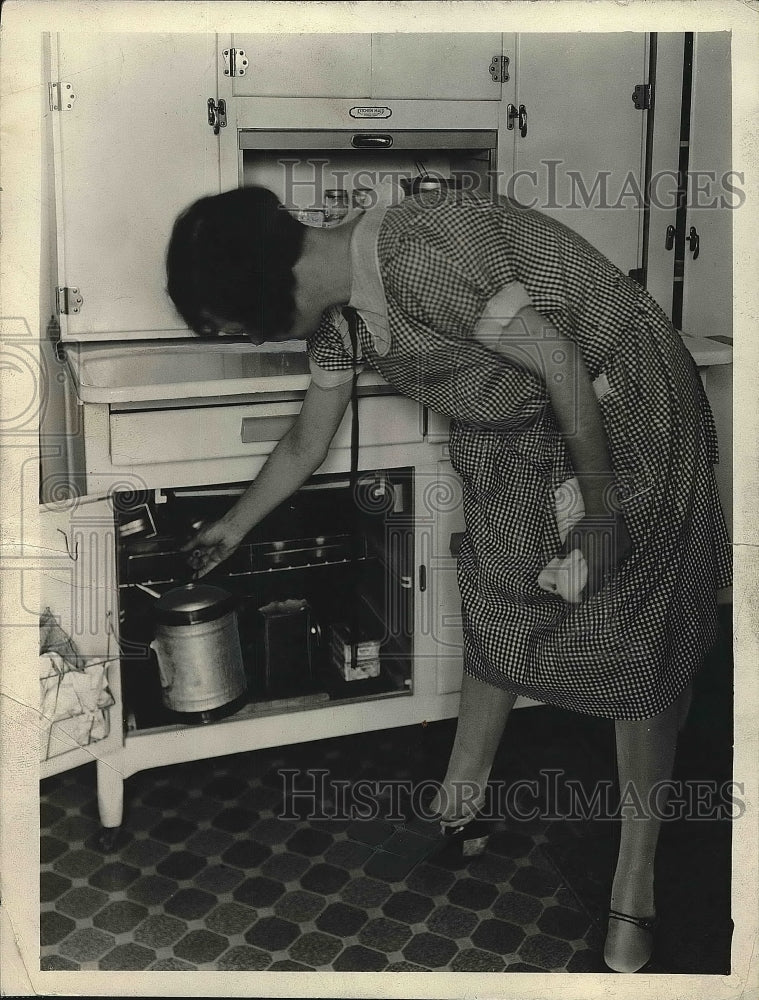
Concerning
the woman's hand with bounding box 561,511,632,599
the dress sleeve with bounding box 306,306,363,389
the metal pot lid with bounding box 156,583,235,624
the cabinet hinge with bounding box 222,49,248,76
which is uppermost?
the cabinet hinge with bounding box 222,49,248,76

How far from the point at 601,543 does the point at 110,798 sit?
0.99m

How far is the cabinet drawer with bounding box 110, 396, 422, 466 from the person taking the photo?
1.81 m

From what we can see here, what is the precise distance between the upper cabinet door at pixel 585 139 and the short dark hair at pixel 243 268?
0.41m

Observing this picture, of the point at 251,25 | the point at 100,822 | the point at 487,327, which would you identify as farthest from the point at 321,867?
the point at 251,25

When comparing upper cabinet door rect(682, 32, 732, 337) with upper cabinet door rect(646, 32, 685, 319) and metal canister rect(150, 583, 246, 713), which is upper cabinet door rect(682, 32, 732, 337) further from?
metal canister rect(150, 583, 246, 713)

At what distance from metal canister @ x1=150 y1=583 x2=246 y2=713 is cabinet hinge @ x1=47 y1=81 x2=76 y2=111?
819 mm

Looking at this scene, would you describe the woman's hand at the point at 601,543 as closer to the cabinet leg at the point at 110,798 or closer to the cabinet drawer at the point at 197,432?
the cabinet drawer at the point at 197,432

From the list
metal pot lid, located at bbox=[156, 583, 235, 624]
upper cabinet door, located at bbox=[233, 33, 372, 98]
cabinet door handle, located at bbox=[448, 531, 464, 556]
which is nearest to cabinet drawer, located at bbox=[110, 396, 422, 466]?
metal pot lid, located at bbox=[156, 583, 235, 624]

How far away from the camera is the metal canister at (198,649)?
1899 mm

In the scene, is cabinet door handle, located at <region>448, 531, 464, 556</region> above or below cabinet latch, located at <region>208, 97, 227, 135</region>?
below

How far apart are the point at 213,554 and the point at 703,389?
2.88 feet

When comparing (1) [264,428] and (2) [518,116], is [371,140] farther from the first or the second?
(1) [264,428]

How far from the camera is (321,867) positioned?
1.87 meters

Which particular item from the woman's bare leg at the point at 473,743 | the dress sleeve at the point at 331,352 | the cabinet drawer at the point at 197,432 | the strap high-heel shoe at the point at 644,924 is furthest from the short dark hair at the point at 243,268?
the strap high-heel shoe at the point at 644,924
